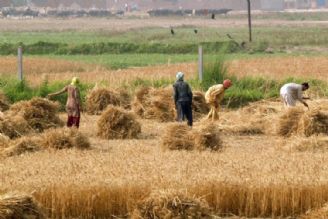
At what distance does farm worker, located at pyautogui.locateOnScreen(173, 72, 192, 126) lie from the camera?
2173cm

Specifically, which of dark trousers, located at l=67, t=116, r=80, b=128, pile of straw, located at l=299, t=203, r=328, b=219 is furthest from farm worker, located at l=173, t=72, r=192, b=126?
pile of straw, located at l=299, t=203, r=328, b=219

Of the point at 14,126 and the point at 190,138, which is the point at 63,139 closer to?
the point at 190,138

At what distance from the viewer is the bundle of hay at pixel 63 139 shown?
19.0 metres

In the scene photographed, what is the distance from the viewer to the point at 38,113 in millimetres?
22516

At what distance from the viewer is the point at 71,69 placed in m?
42.9

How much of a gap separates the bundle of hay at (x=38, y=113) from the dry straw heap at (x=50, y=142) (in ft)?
9.68

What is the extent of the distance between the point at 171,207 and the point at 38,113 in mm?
10215

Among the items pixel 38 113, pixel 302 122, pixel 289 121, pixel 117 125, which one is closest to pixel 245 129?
pixel 289 121

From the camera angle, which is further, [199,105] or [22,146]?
[199,105]

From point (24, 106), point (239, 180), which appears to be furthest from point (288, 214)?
point (24, 106)

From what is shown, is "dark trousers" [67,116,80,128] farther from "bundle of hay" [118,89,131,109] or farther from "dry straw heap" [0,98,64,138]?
"bundle of hay" [118,89,131,109]

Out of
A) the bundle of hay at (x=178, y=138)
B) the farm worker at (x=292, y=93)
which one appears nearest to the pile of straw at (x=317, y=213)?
the bundle of hay at (x=178, y=138)

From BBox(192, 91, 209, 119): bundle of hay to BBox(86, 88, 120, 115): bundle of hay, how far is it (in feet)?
6.85

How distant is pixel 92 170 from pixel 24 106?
6.90 m
